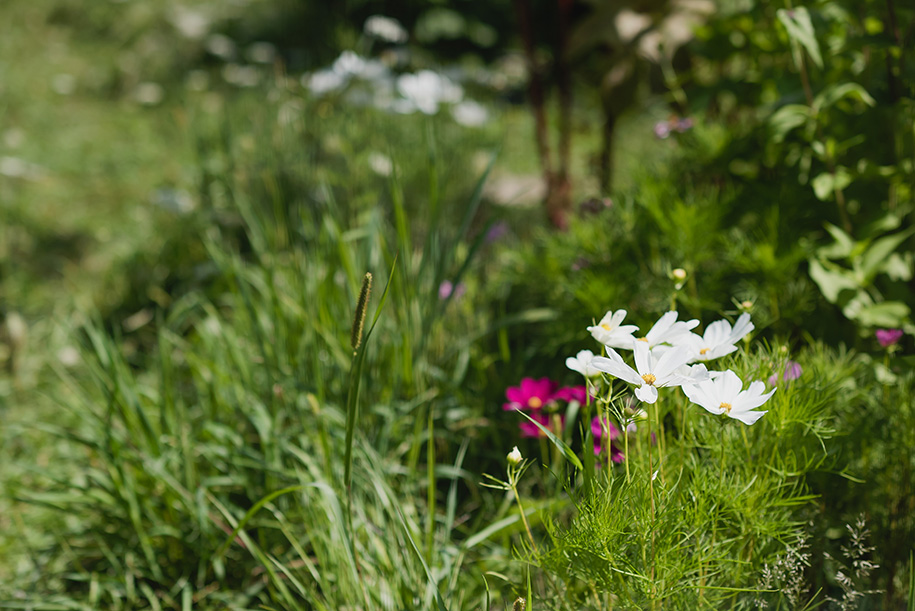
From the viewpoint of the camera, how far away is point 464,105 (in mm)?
2822

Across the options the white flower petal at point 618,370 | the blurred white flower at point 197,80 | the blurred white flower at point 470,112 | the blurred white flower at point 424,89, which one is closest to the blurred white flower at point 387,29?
the blurred white flower at point 424,89

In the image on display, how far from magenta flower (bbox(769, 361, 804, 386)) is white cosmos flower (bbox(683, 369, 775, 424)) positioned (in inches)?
7.2

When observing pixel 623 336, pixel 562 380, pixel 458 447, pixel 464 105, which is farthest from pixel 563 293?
pixel 464 105

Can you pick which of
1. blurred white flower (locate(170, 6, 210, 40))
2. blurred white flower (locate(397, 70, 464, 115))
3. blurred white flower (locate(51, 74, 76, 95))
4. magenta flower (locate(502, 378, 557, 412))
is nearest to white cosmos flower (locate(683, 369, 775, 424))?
magenta flower (locate(502, 378, 557, 412))

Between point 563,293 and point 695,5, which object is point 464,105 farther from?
point 563,293

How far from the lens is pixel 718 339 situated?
0.98 meters

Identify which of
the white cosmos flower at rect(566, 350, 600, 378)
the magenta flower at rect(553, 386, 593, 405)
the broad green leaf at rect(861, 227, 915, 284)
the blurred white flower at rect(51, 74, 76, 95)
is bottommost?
the blurred white flower at rect(51, 74, 76, 95)

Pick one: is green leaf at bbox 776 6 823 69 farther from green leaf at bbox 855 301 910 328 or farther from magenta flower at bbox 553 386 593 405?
magenta flower at bbox 553 386 593 405

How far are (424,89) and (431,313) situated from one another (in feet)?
2.99

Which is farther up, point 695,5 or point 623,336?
point 695,5

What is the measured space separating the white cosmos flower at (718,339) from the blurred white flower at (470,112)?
1.95 m

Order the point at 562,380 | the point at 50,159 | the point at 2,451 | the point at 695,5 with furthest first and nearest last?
the point at 50,159
the point at 695,5
the point at 2,451
the point at 562,380

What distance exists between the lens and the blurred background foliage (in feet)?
4.14

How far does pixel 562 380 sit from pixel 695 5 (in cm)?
121
